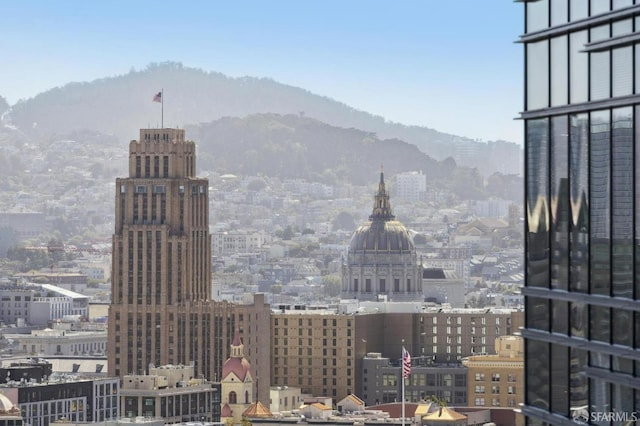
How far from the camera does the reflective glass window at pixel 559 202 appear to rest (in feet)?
84.9

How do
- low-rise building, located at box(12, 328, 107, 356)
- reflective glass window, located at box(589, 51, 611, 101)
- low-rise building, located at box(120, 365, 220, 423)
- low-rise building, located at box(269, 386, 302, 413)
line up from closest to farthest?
reflective glass window, located at box(589, 51, 611, 101), low-rise building, located at box(120, 365, 220, 423), low-rise building, located at box(269, 386, 302, 413), low-rise building, located at box(12, 328, 107, 356)

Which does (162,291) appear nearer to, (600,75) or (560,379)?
(560,379)

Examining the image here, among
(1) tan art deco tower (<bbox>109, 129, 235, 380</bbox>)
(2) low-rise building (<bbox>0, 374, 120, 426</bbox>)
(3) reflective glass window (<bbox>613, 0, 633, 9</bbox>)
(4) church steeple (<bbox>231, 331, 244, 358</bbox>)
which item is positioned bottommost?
(2) low-rise building (<bbox>0, 374, 120, 426</bbox>)

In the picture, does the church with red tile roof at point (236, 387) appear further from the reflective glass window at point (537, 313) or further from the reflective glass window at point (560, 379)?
the reflective glass window at point (560, 379)

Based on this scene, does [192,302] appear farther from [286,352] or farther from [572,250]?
[572,250]

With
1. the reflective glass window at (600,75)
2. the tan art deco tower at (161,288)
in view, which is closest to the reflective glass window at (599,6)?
the reflective glass window at (600,75)

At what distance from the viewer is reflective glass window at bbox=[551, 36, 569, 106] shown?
25781 mm

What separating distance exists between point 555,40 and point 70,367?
130731 mm

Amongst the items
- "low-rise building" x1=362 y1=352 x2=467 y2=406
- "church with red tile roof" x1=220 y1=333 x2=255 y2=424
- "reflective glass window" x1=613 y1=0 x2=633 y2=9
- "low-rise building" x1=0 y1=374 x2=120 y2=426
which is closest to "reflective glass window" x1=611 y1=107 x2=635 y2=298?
"reflective glass window" x1=613 y1=0 x2=633 y2=9

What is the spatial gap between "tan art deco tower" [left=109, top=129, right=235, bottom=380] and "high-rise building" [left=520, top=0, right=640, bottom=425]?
11128cm

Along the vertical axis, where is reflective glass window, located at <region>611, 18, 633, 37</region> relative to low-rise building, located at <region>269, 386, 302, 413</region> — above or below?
above

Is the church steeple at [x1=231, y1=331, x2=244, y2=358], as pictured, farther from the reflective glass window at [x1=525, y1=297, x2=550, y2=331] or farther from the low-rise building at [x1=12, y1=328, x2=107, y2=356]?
the reflective glass window at [x1=525, y1=297, x2=550, y2=331]

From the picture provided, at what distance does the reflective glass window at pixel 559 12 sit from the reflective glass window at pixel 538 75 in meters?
0.27

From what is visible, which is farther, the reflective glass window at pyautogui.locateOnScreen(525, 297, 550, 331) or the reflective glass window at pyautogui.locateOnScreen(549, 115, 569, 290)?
the reflective glass window at pyautogui.locateOnScreen(525, 297, 550, 331)
